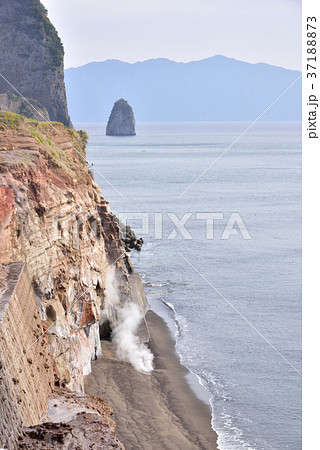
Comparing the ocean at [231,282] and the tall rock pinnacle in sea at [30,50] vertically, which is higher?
the tall rock pinnacle in sea at [30,50]

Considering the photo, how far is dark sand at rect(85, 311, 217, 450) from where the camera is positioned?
2011 cm

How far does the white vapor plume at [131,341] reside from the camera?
25464 millimetres

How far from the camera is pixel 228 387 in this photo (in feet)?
82.8

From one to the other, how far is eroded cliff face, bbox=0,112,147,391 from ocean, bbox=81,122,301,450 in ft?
16.5

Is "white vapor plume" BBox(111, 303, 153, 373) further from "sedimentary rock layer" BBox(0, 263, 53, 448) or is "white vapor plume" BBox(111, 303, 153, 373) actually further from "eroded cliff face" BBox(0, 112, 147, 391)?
"sedimentary rock layer" BBox(0, 263, 53, 448)

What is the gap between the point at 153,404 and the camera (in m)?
22.5

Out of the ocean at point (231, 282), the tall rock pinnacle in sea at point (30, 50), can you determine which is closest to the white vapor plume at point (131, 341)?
the ocean at point (231, 282)

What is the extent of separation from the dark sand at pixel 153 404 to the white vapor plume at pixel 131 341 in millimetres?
347

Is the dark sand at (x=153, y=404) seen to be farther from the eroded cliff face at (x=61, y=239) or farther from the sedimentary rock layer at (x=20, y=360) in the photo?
the sedimentary rock layer at (x=20, y=360)

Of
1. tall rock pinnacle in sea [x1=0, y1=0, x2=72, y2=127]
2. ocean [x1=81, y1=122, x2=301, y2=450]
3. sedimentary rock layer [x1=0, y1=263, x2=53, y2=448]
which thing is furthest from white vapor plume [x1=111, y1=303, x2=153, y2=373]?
tall rock pinnacle in sea [x1=0, y1=0, x2=72, y2=127]

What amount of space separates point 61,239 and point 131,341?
26.3ft

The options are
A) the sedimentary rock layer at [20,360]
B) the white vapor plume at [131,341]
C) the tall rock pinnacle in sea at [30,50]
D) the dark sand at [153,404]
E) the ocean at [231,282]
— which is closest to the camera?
the sedimentary rock layer at [20,360]

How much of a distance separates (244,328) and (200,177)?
56841 millimetres

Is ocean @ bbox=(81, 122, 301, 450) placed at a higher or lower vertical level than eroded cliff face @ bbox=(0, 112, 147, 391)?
lower
